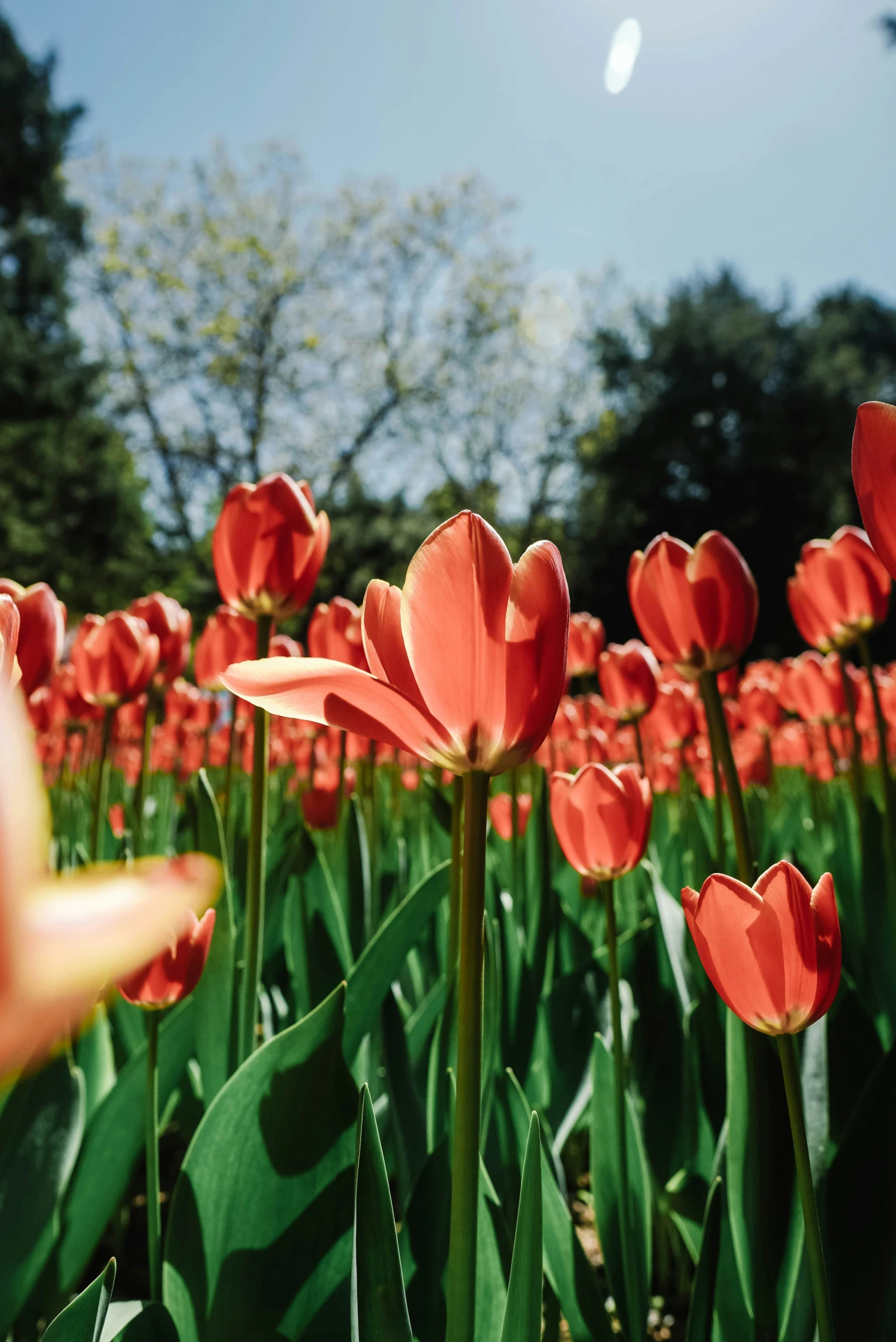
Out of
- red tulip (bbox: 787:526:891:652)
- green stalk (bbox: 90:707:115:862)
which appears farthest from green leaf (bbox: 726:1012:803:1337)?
green stalk (bbox: 90:707:115:862)

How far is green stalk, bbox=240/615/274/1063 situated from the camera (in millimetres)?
873

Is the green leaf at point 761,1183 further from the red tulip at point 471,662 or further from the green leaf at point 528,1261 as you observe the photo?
the red tulip at point 471,662

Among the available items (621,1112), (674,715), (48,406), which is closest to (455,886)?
(621,1112)

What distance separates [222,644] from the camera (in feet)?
5.92

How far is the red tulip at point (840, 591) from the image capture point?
1227 mm

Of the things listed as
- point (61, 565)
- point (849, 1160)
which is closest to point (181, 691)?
point (849, 1160)

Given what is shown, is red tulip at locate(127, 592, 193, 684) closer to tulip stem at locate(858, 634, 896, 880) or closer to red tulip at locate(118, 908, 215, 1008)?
red tulip at locate(118, 908, 215, 1008)

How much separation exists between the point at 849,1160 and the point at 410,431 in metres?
19.5

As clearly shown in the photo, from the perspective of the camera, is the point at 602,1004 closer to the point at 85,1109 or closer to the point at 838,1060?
the point at 838,1060

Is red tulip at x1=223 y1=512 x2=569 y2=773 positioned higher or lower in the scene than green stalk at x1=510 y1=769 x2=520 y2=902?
higher

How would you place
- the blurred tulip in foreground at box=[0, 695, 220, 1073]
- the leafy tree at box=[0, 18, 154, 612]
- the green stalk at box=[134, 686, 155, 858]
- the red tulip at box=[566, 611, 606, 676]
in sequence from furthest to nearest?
1. the leafy tree at box=[0, 18, 154, 612]
2. the red tulip at box=[566, 611, 606, 676]
3. the green stalk at box=[134, 686, 155, 858]
4. the blurred tulip in foreground at box=[0, 695, 220, 1073]

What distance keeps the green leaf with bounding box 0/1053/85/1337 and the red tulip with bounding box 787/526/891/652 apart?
1.08 meters

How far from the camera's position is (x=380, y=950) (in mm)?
965

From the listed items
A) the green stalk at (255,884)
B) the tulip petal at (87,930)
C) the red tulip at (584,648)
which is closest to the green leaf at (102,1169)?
the green stalk at (255,884)
